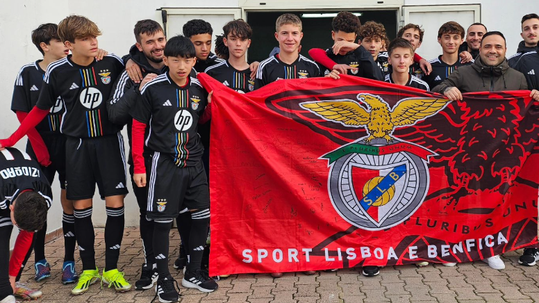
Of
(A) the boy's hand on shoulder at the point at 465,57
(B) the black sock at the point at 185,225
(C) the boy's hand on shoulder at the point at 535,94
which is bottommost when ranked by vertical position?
(B) the black sock at the point at 185,225

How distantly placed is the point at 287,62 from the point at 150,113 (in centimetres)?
135

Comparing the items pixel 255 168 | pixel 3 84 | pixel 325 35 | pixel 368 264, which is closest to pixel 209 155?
pixel 255 168

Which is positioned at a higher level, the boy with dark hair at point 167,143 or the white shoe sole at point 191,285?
the boy with dark hair at point 167,143

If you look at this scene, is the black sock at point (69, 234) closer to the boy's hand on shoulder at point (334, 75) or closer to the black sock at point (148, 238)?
the black sock at point (148, 238)

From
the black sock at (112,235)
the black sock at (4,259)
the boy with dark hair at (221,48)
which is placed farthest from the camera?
the boy with dark hair at (221,48)

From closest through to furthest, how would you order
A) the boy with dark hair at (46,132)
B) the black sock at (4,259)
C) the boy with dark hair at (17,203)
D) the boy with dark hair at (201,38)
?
the boy with dark hair at (17,203) → the black sock at (4,259) → the boy with dark hair at (46,132) → the boy with dark hair at (201,38)

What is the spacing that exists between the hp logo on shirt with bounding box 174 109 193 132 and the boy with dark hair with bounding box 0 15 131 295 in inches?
23.3

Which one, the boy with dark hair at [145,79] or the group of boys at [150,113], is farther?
the boy with dark hair at [145,79]

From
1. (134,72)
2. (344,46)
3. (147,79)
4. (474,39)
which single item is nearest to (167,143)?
(147,79)

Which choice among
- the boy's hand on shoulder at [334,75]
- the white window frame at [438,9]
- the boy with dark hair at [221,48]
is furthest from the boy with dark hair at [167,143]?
the white window frame at [438,9]

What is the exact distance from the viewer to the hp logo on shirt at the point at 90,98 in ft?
14.2

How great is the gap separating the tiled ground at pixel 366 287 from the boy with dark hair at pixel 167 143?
18.2 inches

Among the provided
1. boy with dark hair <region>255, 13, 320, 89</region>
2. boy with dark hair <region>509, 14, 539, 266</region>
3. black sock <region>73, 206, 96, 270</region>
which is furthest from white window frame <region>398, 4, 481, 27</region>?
black sock <region>73, 206, 96, 270</region>

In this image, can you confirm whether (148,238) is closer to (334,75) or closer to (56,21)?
(334,75)
